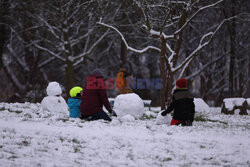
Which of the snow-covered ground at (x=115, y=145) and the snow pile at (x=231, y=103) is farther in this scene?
the snow pile at (x=231, y=103)

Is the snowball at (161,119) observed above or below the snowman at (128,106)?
below

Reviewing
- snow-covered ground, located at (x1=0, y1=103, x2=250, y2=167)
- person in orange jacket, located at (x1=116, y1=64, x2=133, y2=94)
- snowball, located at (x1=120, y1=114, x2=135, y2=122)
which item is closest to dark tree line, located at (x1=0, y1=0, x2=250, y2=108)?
person in orange jacket, located at (x1=116, y1=64, x2=133, y2=94)

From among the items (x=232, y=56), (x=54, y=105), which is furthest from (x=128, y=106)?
(x=232, y=56)

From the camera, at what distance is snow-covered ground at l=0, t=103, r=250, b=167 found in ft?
17.0

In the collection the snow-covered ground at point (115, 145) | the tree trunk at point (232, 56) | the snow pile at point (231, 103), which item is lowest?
the snow-covered ground at point (115, 145)

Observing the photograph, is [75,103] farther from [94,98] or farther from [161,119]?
[161,119]

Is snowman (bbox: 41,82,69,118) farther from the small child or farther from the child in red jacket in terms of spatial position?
the child in red jacket

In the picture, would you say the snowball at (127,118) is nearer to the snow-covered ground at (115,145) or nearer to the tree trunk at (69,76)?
the snow-covered ground at (115,145)

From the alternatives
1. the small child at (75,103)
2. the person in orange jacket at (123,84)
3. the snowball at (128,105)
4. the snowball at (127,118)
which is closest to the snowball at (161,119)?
the snowball at (127,118)

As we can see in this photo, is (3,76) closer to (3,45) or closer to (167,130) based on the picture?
(3,45)

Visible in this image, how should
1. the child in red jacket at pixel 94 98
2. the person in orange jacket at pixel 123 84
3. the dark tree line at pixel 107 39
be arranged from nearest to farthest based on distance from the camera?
the child in red jacket at pixel 94 98 < the person in orange jacket at pixel 123 84 < the dark tree line at pixel 107 39

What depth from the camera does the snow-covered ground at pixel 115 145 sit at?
5.17 metres

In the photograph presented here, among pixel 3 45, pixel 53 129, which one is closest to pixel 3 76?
pixel 3 45

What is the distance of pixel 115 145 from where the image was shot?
6082mm
